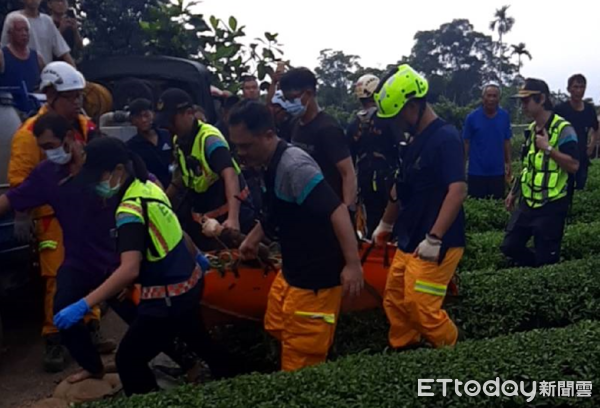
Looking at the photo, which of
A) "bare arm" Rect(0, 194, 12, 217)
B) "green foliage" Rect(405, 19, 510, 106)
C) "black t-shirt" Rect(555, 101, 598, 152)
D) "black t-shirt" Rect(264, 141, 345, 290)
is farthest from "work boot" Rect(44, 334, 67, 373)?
"green foliage" Rect(405, 19, 510, 106)

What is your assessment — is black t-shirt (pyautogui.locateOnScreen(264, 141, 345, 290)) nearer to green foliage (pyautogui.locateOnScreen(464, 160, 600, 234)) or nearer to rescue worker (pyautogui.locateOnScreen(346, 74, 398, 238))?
rescue worker (pyautogui.locateOnScreen(346, 74, 398, 238))

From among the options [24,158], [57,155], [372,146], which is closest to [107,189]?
[57,155]

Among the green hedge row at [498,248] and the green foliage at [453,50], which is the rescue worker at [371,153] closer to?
the green hedge row at [498,248]

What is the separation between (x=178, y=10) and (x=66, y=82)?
16.6 feet

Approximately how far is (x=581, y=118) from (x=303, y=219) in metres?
6.28

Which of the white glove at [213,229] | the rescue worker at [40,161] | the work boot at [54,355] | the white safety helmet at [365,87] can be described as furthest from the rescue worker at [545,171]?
the work boot at [54,355]

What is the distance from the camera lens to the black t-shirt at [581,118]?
896cm

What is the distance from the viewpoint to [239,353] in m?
4.93

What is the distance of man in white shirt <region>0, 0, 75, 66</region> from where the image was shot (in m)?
6.74

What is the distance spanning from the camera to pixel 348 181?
4711 millimetres

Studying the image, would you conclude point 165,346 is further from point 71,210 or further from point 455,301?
→ point 455,301

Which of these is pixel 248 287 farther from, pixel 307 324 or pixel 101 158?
pixel 101 158

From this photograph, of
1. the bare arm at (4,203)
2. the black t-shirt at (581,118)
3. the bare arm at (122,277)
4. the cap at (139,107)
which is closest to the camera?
the bare arm at (122,277)

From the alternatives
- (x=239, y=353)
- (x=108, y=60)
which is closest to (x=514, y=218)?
(x=239, y=353)
